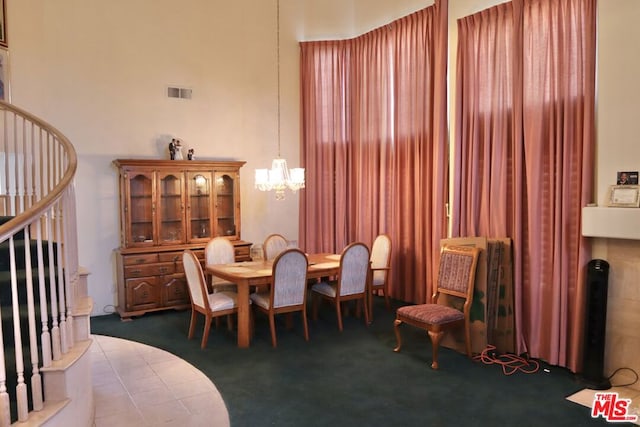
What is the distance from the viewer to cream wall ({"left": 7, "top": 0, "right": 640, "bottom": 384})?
17.0ft

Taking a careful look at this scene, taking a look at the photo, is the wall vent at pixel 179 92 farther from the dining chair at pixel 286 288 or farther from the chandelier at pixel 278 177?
the dining chair at pixel 286 288

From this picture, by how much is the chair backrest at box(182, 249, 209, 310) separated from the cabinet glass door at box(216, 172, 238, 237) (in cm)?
164

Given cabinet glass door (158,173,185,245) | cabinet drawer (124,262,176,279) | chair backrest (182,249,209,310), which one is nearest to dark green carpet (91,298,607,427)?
chair backrest (182,249,209,310)

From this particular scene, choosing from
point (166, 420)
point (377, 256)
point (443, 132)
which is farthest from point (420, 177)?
point (166, 420)

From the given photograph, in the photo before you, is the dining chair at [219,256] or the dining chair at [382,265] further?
the dining chair at [382,265]

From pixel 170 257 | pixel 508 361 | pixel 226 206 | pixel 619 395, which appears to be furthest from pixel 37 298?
pixel 619 395

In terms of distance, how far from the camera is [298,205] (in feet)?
23.1

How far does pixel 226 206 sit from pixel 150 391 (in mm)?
3016

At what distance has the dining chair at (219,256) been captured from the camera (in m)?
5.32

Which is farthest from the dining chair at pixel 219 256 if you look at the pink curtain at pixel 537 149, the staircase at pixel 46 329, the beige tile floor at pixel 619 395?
the beige tile floor at pixel 619 395

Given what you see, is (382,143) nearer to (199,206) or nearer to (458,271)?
(458,271)

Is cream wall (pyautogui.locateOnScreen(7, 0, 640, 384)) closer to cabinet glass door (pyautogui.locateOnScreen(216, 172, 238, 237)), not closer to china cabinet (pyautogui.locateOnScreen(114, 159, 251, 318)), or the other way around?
china cabinet (pyautogui.locateOnScreen(114, 159, 251, 318))

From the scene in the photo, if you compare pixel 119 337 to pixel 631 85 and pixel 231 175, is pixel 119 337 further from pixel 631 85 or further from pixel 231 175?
pixel 631 85

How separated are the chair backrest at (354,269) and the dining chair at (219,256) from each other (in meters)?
1.34
